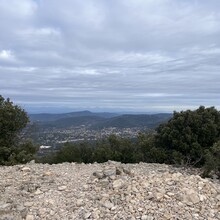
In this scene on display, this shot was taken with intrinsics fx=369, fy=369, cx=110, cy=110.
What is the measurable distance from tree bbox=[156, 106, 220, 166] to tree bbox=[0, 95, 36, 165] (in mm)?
6618

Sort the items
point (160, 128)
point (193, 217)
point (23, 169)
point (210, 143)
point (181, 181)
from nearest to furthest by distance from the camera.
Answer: point (193, 217) → point (181, 181) → point (23, 169) → point (210, 143) → point (160, 128)

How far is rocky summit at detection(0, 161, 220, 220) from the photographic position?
807 cm

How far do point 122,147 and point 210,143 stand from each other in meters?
5.38

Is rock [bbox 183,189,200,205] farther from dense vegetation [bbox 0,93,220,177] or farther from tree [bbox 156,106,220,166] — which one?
tree [bbox 156,106,220,166]

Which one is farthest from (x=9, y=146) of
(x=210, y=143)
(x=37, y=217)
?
(x=37, y=217)

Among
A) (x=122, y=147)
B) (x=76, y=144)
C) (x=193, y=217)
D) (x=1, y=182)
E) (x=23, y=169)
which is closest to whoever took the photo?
(x=193, y=217)

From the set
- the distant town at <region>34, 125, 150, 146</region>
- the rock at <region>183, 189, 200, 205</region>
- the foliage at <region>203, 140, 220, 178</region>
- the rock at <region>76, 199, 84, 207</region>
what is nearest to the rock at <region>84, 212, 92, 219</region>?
the rock at <region>76, 199, 84, 207</region>

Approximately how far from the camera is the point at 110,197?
342 inches

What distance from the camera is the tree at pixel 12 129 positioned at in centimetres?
1806

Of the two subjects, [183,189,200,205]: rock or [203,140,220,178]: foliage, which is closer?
[183,189,200,205]: rock

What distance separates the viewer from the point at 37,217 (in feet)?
26.5

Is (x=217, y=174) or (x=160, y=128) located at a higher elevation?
(x=160, y=128)

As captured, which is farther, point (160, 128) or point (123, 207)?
point (160, 128)

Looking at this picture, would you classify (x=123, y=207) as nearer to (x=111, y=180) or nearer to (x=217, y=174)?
(x=111, y=180)
